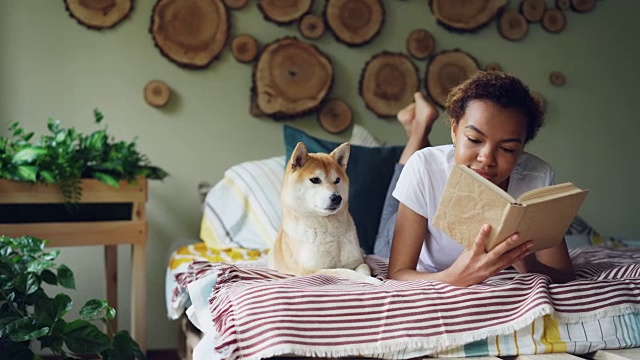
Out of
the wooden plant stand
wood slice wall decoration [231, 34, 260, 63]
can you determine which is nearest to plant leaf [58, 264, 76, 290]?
the wooden plant stand

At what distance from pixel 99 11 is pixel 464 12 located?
4.72 ft

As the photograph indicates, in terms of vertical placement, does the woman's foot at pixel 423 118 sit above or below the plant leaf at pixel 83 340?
above

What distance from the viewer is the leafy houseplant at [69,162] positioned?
1.91m

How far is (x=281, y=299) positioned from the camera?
101cm

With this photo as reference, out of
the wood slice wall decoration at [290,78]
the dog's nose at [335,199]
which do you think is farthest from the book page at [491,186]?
the wood slice wall decoration at [290,78]

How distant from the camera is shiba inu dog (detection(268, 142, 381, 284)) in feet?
4.15

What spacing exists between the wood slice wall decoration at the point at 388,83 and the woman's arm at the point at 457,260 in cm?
144

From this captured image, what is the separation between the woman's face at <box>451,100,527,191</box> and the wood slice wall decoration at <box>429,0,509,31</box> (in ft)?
5.60

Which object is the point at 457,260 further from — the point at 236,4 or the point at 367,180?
the point at 236,4

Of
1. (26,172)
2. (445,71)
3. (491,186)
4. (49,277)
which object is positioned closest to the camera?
(491,186)

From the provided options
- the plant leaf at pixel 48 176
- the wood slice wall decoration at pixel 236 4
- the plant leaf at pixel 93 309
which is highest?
the wood slice wall decoration at pixel 236 4

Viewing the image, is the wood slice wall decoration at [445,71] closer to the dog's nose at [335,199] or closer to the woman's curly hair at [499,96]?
the woman's curly hair at [499,96]

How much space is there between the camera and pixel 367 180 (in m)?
2.08

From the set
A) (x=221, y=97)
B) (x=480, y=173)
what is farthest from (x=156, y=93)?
(x=480, y=173)
